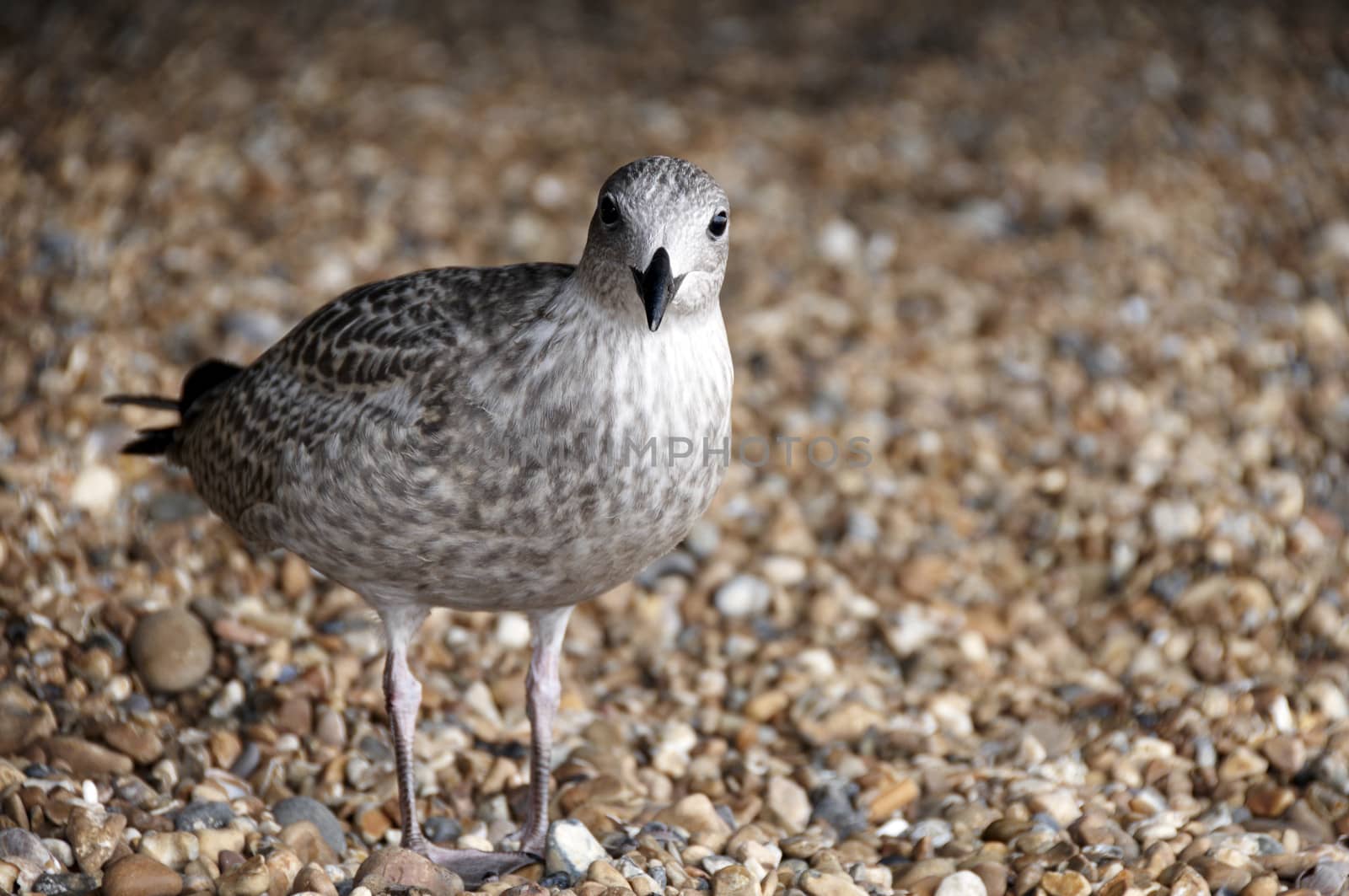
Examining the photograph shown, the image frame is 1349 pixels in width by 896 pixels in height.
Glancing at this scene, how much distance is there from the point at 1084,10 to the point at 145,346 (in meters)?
6.95

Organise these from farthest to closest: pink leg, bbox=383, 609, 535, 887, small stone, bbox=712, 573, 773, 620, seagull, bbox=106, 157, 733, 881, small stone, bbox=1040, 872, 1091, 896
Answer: small stone, bbox=712, 573, 773, 620 < pink leg, bbox=383, 609, 535, 887 < small stone, bbox=1040, 872, 1091, 896 < seagull, bbox=106, 157, 733, 881

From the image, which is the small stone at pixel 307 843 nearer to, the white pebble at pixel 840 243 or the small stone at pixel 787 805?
the small stone at pixel 787 805

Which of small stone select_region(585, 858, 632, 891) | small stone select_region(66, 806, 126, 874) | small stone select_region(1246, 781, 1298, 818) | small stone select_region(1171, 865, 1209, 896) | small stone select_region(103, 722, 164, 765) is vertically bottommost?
small stone select_region(1246, 781, 1298, 818)

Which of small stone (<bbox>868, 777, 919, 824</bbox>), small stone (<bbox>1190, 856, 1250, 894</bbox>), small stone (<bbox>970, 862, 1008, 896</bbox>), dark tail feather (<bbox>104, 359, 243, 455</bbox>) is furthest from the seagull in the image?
small stone (<bbox>1190, 856, 1250, 894</bbox>)

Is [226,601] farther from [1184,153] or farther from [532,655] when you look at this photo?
[1184,153]

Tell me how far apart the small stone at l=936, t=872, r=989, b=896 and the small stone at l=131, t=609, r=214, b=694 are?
259 centimetres

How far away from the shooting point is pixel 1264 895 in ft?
13.4

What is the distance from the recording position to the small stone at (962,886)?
4180mm

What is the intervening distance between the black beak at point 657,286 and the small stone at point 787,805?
6.27 ft

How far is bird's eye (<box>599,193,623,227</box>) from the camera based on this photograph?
147 inches

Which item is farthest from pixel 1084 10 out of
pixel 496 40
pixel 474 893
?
pixel 474 893

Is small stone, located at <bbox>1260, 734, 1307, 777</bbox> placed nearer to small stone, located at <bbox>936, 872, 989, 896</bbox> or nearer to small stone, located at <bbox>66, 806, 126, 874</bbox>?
small stone, located at <bbox>936, 872, 989, 896</bbox>

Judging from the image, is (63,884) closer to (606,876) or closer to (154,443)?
(606,876)

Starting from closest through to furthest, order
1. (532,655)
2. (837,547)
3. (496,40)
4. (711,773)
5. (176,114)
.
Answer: (532,655), (711,773), (837,547), (176,114), (496,40)
